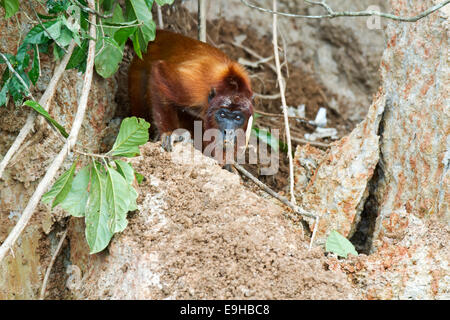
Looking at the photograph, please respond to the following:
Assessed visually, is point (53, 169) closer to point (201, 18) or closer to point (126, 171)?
point (126, 171)

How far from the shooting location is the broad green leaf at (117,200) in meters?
3.26

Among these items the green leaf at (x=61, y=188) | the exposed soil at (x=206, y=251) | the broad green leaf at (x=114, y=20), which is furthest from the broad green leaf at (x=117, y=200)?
the broad green leaf at (x=114, y=20)

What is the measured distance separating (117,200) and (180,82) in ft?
5.96

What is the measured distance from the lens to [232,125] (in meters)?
4.86

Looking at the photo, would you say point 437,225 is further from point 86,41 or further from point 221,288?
point 86,41

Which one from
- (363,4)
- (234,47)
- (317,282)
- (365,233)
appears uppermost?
(363,4)

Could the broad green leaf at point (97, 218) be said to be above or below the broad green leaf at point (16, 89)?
below

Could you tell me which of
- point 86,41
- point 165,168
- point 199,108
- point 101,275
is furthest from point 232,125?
point 101,275

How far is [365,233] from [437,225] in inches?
35.0

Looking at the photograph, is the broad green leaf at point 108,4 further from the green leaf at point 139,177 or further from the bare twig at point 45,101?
the green leaf at point 139,177

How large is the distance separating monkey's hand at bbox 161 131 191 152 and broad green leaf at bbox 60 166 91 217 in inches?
34.7

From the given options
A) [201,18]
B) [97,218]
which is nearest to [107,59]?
[97,218]

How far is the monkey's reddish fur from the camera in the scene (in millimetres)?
4812

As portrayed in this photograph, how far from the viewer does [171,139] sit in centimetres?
429
